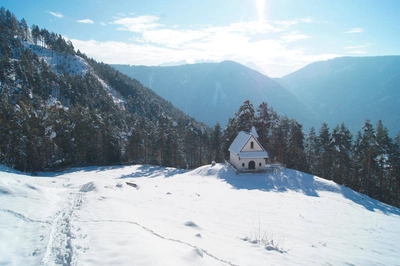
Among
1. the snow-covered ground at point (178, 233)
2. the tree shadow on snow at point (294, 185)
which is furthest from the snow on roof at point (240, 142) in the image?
the snow-covered ground at point (178, 233)

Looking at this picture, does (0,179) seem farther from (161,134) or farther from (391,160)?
(391,160)

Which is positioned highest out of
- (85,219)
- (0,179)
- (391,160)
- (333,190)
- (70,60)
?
(70,60)

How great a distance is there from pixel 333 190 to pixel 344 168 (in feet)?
56.6

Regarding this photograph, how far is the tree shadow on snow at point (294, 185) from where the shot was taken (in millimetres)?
27266

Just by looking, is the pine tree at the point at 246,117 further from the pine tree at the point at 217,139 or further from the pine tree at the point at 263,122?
the pine tree at the point at 217,139

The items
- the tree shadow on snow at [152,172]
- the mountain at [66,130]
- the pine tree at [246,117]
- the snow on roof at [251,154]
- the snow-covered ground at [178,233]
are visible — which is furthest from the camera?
the pine tree at [246,117]

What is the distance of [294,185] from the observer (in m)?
29.4

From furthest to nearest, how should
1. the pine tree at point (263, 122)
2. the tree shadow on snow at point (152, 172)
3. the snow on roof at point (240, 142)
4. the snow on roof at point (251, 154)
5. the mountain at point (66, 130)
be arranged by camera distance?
the pine tree at point (263, 122), the tree shadow on snow at point (152, 172), the mountain at point (66, 130), the snow on roof at point (240, 142), the snow on roof at point (251, 154)

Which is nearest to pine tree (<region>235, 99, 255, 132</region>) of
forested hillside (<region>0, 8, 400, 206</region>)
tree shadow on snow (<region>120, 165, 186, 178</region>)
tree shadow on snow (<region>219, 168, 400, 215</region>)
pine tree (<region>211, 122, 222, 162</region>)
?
forested hillside (<region>0, 8, 400, 206</region>)

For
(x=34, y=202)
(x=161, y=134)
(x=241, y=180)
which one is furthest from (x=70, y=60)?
(x=34, y=202)

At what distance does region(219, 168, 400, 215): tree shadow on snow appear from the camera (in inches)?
1073

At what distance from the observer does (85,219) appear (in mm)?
9172

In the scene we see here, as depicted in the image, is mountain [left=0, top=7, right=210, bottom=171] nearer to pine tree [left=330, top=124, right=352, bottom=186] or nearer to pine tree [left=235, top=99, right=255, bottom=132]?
pine tree [left=235, top=99, right=255, bottom=132]

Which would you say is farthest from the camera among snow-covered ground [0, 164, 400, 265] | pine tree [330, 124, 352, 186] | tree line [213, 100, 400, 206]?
pine tree [330, 124, 352, 186]
